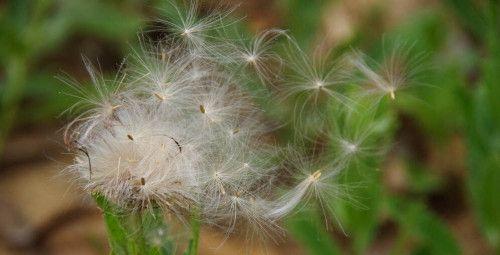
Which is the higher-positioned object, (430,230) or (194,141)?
(194,141)

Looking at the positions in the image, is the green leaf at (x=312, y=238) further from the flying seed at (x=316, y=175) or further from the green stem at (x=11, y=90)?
the green stem at (x=11, y=90)

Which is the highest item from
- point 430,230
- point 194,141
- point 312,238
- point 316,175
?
point 194,141

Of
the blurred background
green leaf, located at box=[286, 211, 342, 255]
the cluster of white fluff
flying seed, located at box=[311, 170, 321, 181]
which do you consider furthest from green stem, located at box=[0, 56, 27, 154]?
flying seed, located at box=[311, 170, 321, 181]

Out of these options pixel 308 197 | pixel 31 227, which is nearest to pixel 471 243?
pixel 31 227

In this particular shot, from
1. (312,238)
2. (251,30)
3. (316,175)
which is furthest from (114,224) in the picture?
(251,30)

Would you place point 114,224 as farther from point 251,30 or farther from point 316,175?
point 251,30

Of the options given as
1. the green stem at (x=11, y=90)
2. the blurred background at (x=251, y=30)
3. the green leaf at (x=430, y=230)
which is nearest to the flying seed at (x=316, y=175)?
the green leaf at (x=430, y=230)

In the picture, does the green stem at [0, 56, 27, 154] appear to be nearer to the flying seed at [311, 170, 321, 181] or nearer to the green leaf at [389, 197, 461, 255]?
the green leaf at [389, 197, 461, 255]
